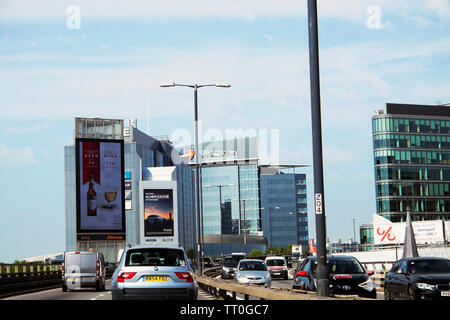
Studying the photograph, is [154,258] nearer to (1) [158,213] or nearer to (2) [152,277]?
(2) [152,277]

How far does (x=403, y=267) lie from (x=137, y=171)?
132 meters

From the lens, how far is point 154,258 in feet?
51.6

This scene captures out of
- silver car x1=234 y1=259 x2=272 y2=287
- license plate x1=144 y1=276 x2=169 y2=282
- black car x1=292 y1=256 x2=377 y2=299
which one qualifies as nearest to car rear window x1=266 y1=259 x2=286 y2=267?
silver car x1=234 y1=259 x2=272 y2=287

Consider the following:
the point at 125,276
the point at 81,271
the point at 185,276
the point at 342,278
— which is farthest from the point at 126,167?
the point at 125,276

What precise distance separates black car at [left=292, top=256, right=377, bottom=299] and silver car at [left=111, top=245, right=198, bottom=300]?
541cm

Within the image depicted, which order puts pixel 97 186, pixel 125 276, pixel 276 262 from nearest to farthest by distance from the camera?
pixel 125 276
pixel 276 262
pixel 97 186

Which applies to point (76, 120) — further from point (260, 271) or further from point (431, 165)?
point (260, 271)

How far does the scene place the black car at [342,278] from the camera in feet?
65.0

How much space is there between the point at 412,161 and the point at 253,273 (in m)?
103

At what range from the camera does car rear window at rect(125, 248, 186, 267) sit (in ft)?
51.2
